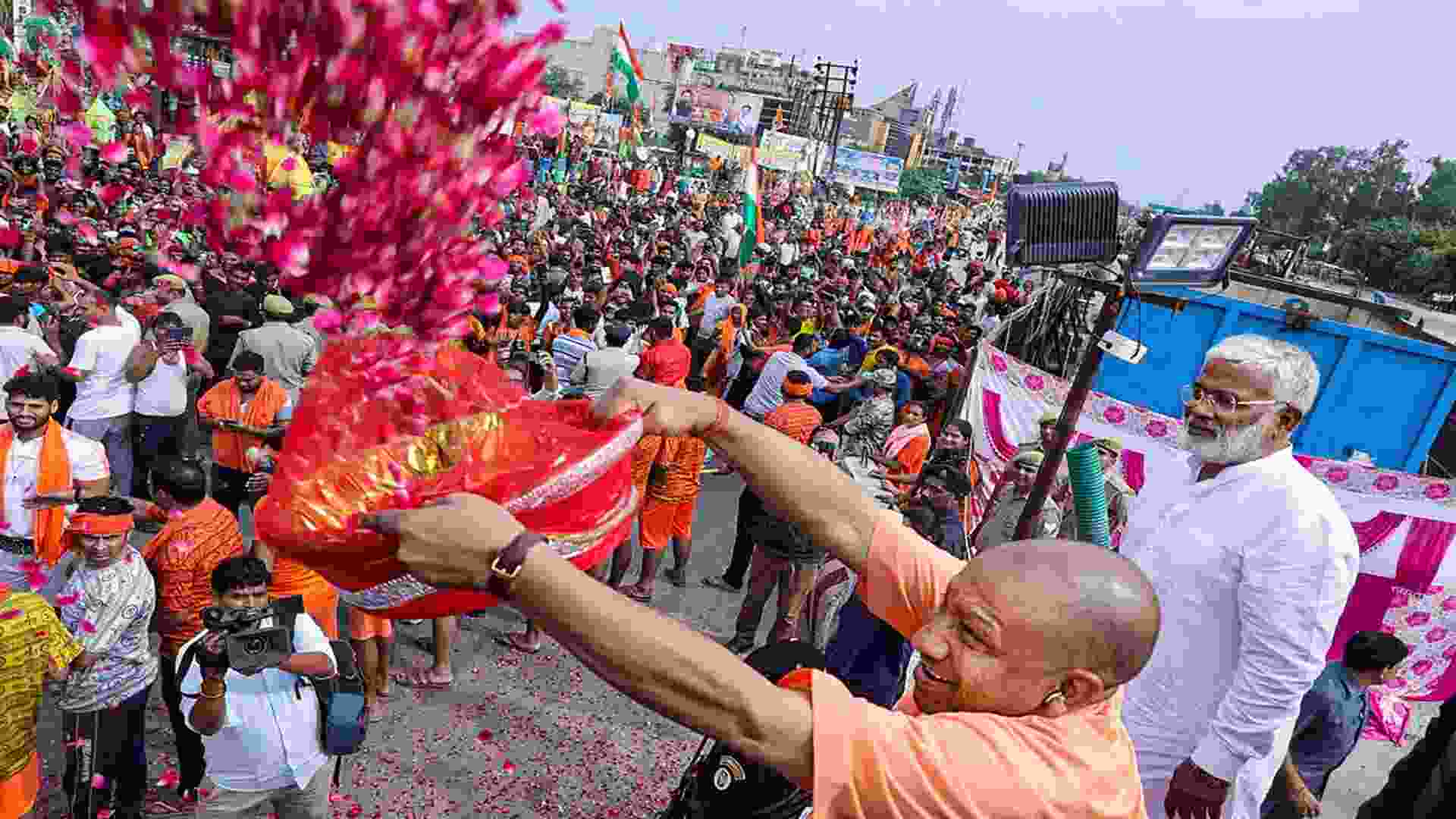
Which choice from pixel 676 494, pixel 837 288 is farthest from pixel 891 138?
pixel 676 494

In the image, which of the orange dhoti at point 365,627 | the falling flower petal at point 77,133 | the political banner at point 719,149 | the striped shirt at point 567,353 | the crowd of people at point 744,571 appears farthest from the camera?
the political banner at point 719,149

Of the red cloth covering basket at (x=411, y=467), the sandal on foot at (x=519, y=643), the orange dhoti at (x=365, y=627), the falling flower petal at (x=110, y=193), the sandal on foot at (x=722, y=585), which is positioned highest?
the falling flower petal at (x=110, y=193)

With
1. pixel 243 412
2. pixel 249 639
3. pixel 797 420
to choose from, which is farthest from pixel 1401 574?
pixel 243 412

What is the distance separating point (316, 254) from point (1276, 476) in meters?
2.54

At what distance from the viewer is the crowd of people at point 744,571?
4.10 feet

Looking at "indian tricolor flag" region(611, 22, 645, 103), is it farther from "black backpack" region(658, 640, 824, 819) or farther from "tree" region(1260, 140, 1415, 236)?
"tree" region(1260, 140, 1415, 236)

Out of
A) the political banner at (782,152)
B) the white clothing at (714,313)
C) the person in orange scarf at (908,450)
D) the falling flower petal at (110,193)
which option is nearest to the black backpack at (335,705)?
the falling flower petal at (110,193)

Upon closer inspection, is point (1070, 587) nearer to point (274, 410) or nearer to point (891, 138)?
point (274, 410)

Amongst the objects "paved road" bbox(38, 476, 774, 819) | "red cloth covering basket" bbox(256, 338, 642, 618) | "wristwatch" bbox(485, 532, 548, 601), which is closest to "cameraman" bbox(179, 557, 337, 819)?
"paved road" bbox(38, 476, 774, 819)

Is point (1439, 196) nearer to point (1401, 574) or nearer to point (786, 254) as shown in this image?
point (786, 254)

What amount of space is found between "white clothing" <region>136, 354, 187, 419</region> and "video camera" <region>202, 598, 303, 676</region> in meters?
3.37

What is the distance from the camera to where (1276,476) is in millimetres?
2611

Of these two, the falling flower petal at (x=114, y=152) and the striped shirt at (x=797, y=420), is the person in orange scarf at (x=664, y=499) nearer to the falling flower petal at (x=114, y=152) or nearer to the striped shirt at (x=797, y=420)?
the striped shirt at (x=797, y=420)

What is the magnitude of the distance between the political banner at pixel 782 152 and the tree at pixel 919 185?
1102 inches
